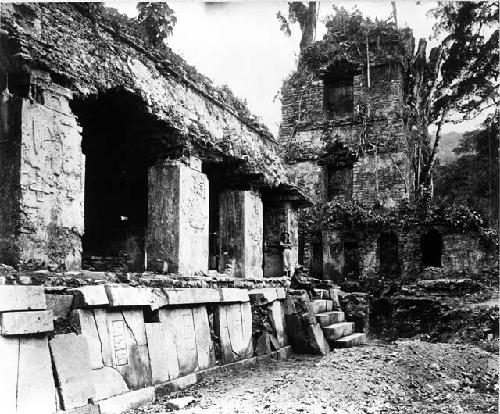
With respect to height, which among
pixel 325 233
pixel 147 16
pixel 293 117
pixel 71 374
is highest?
pixel 293 117

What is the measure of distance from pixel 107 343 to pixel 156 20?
568 cm

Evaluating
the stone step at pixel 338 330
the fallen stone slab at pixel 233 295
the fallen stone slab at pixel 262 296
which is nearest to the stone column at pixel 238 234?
the fallen stone slab at pixel 262 296

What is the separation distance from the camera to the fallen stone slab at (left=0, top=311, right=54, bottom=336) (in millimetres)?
3564

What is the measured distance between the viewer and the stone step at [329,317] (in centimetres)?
863

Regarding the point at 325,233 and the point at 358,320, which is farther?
the point at 325,233

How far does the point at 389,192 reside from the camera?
19.5 meters

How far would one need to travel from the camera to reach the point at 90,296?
172 inches

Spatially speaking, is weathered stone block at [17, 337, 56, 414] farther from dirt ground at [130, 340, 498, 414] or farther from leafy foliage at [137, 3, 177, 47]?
leafy foliage at [137, 3, 177, 47]

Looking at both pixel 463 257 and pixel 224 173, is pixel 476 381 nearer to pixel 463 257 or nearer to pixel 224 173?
pixel 224 173

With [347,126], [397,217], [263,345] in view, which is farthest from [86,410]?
[347,126]

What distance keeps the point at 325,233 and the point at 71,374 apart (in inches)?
602

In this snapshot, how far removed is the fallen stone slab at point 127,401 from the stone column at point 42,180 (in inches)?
63.2

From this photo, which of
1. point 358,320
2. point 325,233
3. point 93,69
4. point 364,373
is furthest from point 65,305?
point 325,233

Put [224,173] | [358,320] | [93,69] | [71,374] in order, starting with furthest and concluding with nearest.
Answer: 1. [358,320]
2. [224,173]
3. [93,69]
4. [71,374]
